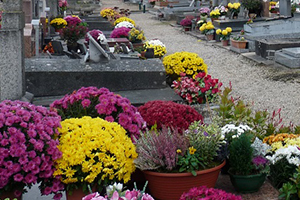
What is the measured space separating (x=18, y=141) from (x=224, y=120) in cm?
228

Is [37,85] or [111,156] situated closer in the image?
[111,156]

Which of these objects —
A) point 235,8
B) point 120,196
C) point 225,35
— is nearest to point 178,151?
point 120,196

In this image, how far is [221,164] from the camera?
4453 millimetres

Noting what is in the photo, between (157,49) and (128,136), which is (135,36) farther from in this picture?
(128,136)

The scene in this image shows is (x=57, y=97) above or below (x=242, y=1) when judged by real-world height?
below

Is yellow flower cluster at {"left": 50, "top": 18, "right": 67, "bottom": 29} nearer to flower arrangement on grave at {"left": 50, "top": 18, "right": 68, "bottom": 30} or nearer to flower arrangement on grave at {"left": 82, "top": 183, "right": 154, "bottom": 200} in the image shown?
flower arrangement on grave at {"left": 50, "top": 18, "right": 68, "bottom": 30}

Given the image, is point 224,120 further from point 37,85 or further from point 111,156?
point 37,85

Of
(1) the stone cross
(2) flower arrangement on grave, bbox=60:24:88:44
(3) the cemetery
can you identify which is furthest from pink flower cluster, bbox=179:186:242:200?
(2) flower arrangement on grave, bbox=60:24:88:44

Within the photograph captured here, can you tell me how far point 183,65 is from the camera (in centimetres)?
877

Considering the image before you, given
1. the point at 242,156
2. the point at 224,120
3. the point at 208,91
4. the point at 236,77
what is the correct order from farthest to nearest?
the point at 236,77 < the point at 208,91 < the point at 224,120 < the point at 242,156

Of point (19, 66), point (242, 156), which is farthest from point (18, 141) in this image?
point (19, 66)

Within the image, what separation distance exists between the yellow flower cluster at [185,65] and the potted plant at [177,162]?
14.2ft

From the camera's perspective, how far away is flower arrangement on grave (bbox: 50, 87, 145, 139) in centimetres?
485

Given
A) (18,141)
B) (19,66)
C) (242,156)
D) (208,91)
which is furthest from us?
(208,91)
